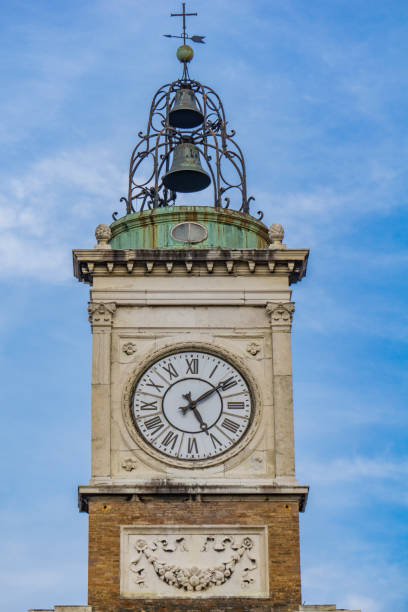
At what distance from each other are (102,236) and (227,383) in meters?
4.22

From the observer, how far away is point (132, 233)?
4159 cm

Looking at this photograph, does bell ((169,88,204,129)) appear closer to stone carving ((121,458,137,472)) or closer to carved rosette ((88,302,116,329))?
carved rosette ((88,302,116,329))

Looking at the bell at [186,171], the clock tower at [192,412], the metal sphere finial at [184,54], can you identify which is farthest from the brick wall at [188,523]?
the metal sphere finial at [184,54]

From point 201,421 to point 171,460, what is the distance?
3.49 feet

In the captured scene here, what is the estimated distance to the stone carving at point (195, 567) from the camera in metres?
37.5

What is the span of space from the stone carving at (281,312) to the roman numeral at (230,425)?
233cm

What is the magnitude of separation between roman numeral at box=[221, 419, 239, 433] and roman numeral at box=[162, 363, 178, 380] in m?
1.43

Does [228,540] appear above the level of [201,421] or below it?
below

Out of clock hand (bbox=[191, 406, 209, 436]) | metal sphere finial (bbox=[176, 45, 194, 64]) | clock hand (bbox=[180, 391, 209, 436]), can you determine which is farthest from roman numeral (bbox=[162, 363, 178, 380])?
metal sphere finial (bbox=[176, 45, 194, 64])

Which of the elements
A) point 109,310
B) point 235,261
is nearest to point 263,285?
point 235,261

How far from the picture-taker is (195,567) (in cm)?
3762

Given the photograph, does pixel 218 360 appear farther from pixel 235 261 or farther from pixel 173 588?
pixel 173 588

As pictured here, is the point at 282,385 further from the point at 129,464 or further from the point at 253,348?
the point at 129,464

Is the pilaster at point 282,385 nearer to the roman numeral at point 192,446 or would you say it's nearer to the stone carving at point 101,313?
the roman numeral at point 192,446
